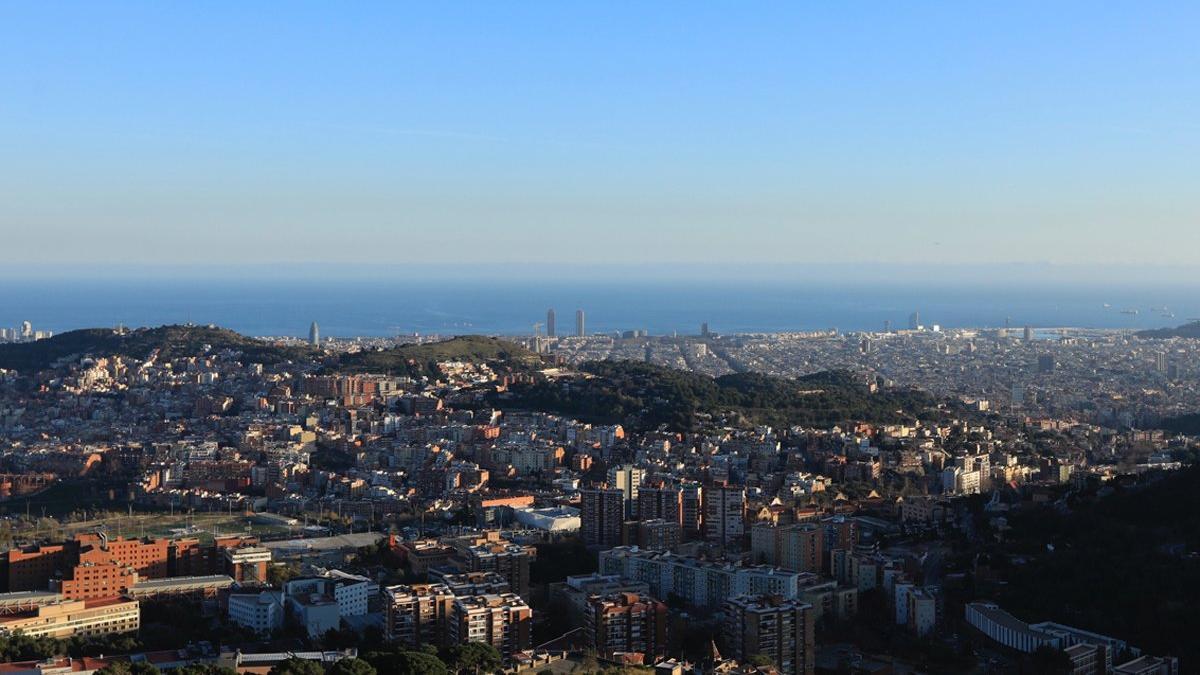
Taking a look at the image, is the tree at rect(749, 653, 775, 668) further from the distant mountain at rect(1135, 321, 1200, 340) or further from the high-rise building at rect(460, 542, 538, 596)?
the distant mountain at rect(1135, 321, 1200, 340)

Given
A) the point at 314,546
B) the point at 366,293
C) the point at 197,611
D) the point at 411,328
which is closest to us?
the point at 197,611

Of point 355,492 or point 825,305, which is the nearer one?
point 355,492

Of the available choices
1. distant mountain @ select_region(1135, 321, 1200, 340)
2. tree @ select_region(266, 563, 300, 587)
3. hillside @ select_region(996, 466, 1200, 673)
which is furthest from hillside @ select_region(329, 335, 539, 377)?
distant mountain @ select_region(1135, 321, 1200, 340)

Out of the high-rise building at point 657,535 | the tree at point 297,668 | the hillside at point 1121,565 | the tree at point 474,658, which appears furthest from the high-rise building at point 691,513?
the tree at point 297,668

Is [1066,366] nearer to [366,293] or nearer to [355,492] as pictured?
[355,492]

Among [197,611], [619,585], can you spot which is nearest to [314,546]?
[197,611]

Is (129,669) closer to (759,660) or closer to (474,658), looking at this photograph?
(474,658)
